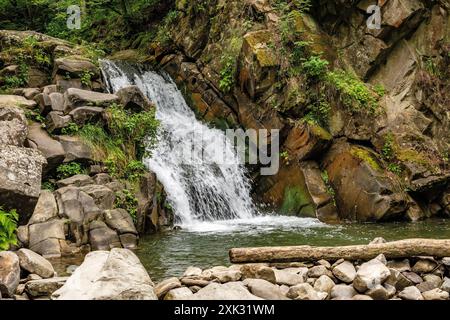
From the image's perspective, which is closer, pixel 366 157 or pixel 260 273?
pixel 260 273

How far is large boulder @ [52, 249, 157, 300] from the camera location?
5383mm

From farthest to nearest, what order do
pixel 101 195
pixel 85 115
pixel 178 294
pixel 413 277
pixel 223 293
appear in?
pixel 85 115 < pixel 101 195 < pixel 413 277 < pixel 178 294 < pixel 223 293

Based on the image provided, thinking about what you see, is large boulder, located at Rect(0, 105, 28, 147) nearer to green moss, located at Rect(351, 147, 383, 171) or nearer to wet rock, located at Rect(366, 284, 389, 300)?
wet rock, located at Rect(366, 284, 389, 300)

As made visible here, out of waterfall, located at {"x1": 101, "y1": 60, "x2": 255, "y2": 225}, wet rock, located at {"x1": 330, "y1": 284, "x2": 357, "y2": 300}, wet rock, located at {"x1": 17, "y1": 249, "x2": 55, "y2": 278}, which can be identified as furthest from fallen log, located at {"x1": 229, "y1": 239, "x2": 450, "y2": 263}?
waterfall, located at {"x1": 101, "y1": 60, "x2": 255, "y2": 225}

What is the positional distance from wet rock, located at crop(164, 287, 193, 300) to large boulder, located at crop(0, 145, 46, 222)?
4.76m

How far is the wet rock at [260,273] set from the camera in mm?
6512

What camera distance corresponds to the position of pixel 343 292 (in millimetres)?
6184

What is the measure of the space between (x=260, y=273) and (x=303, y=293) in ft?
2.22

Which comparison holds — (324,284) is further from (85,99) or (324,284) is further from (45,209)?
(85,99)

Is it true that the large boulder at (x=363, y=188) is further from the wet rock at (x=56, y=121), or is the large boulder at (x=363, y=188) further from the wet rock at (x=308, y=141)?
the wet rock at (x=56, y=121)

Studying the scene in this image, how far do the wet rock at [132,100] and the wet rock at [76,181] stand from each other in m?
3.28

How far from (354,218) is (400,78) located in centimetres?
547

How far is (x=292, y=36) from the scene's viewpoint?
17.0 m

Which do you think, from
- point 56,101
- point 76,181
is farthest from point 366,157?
point 56,101
